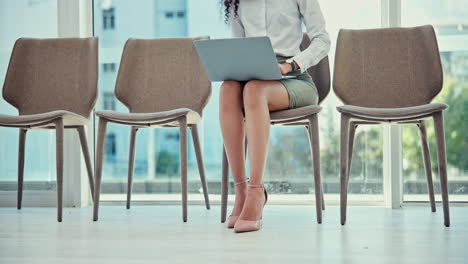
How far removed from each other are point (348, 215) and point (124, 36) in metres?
1.60

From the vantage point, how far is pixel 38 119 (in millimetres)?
2602

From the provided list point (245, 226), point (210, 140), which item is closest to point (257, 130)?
point (245, 226)

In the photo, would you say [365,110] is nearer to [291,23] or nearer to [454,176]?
[291,23]

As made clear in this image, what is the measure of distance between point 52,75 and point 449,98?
2005 mm

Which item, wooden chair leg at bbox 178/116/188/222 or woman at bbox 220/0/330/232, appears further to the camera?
wooden chair leg at bbox 178/116/188/222

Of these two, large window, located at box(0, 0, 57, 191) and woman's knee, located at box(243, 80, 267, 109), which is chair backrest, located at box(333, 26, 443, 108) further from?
large window, located at box(0, 0, 57, 191)

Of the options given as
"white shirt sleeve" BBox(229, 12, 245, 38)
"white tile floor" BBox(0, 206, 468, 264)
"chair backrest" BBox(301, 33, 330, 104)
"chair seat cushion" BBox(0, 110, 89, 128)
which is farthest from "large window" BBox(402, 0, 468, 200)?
"chair seat cushion" BBox(0, 110, 89, 128)

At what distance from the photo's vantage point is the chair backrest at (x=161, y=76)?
299cm

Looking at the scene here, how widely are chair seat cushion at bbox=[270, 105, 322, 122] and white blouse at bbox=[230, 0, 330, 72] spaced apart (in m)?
0.23

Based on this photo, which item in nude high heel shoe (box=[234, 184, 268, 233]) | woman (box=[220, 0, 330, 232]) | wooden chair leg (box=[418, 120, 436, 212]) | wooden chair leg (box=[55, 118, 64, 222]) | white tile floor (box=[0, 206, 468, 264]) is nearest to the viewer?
white tile floor (box=[0, 206, 468, 264])

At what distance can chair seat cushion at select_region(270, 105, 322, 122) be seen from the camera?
2.31 metres

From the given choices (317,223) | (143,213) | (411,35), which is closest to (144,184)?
(143,213)

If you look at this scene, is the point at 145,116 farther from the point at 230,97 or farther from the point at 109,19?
the point at 109,19

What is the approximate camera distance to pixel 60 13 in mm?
3312
